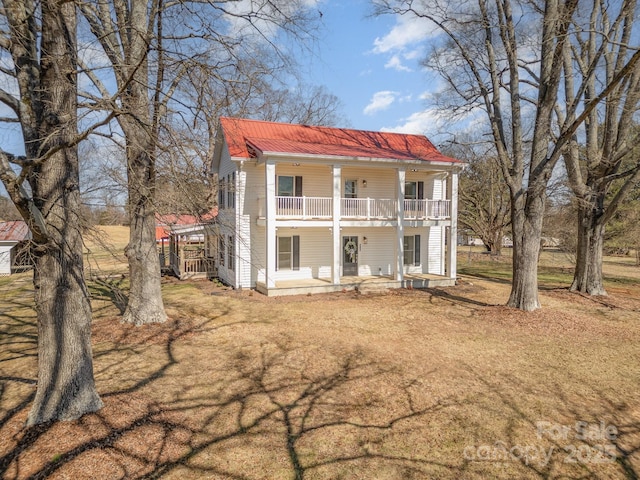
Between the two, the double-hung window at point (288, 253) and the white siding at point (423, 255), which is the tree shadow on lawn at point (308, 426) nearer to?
the double-hung window at point (288, 253)

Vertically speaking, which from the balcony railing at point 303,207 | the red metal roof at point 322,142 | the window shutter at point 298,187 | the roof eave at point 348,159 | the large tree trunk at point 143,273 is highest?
the red metal roof at point 322,142

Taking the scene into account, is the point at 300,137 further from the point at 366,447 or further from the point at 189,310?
the point at 366,447

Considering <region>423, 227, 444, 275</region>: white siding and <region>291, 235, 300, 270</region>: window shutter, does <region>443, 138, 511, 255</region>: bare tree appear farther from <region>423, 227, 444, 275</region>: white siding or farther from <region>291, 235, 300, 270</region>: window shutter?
<region>291, 235, 300, 270</region>: window shutter

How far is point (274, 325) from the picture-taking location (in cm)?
1033

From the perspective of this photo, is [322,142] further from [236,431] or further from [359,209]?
[236,431]

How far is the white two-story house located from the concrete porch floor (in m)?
0.04

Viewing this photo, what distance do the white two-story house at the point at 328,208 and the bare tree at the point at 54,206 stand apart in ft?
28.6

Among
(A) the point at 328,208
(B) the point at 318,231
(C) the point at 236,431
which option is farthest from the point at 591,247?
(C) the point at 236,431

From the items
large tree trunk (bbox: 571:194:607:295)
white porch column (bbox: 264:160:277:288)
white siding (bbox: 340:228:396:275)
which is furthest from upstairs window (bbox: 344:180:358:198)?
large tree trunk (bbox: 571:194:607:295)

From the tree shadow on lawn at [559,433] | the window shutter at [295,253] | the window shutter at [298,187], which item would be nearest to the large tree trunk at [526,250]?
the tree shadow on lawn at [559,433]

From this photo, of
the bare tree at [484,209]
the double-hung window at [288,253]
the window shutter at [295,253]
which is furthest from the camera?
the bare tree at [484,209]

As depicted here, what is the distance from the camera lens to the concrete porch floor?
571 inches

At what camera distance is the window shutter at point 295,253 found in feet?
54.1

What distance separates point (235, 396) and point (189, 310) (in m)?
6.47
